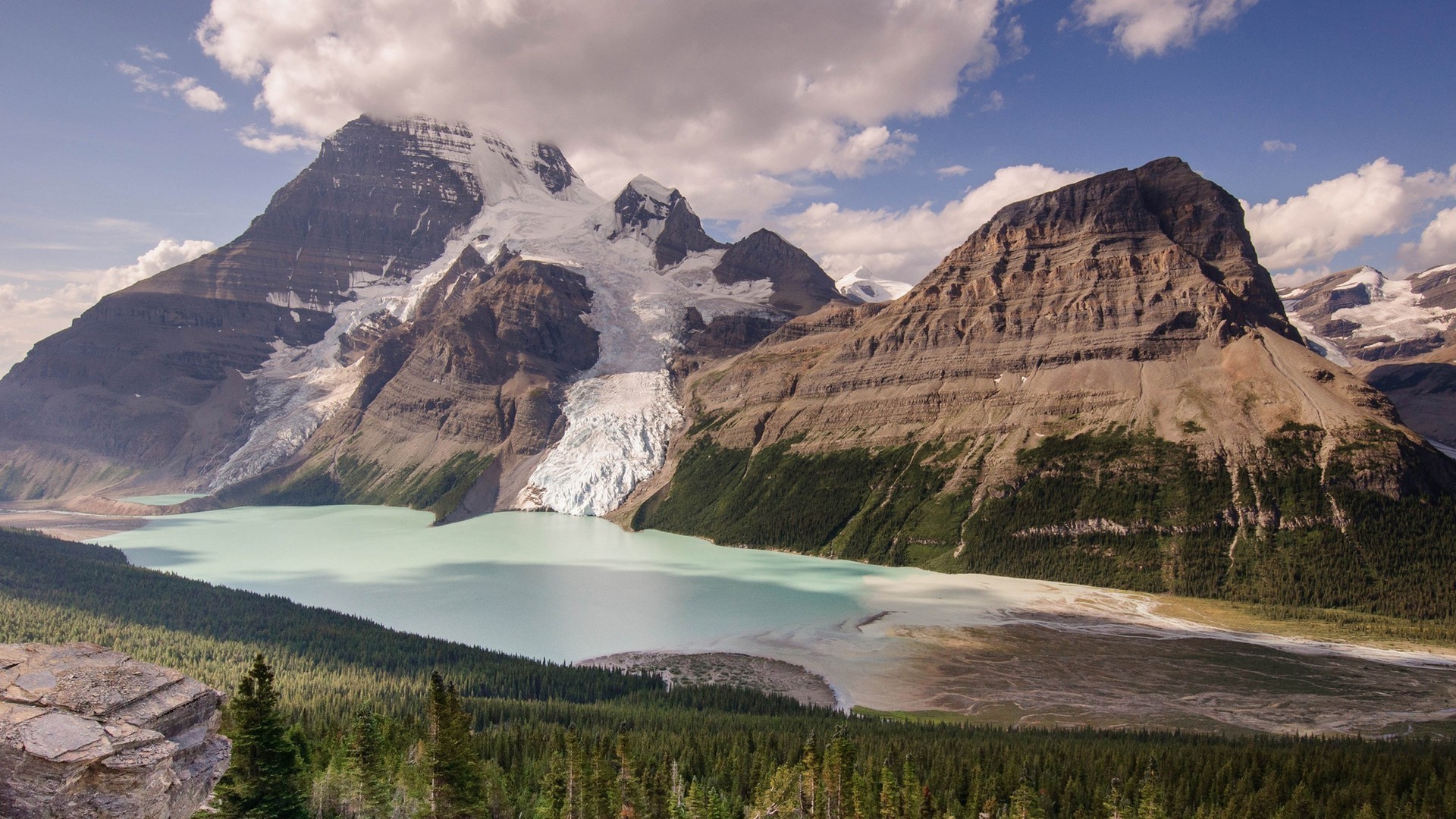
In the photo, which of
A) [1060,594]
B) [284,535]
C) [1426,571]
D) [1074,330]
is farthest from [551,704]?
[284,535]

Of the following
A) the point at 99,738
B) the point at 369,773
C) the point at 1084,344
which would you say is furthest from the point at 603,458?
the point at 99,738

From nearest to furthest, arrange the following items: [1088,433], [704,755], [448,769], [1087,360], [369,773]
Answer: [448,769] < [369,773] < [704,755] < [1088,433] < [1087,360]

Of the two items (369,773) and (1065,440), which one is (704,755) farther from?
(1065,440)

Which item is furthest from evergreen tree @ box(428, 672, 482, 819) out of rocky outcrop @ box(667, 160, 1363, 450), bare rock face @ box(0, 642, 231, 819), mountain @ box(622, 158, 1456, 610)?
rocky outcrop @ box(667, 160, 1363, 450)

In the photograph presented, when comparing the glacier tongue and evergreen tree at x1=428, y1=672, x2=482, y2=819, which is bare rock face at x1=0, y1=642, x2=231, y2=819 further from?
the glacier tongue

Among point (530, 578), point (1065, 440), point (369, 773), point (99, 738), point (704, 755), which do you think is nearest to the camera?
point (99, 738)

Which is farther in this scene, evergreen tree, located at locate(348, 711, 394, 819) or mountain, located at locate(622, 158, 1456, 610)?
mountain, located at locate(622, 158, 1456, 610)

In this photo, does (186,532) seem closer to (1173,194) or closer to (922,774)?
(922,774)
